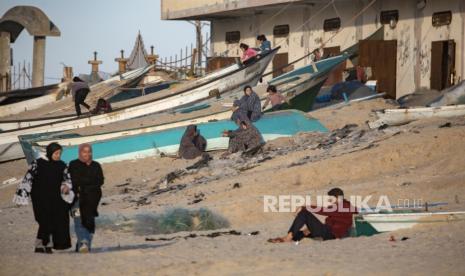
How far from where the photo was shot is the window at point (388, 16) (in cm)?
2558

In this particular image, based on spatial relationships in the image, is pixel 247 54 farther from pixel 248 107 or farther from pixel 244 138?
pixel 244 138

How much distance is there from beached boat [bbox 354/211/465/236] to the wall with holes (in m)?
13.1

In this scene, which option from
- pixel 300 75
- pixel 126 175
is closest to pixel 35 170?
pixel 126 175

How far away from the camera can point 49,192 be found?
10656 mm

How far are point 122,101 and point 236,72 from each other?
7007mm

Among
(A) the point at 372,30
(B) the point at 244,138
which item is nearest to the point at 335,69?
(A) the point at 372,30

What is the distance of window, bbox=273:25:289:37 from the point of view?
30.0 m

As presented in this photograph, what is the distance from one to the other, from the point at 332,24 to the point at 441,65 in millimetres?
4511

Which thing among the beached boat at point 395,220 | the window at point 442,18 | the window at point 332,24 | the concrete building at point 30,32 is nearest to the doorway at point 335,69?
the window at point 332,24

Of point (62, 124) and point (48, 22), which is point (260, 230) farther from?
point (48, 22)

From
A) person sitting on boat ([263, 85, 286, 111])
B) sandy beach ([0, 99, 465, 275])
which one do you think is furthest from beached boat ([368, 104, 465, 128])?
person sitting on boat ([263, 85, 286, 111])

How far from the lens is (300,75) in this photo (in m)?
25.0

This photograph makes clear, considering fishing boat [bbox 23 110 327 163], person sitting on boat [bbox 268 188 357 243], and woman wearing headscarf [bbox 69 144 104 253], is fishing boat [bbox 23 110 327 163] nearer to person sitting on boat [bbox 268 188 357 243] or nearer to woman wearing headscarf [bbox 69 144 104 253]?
person sitting on boat [bbox 268 188 357 243]

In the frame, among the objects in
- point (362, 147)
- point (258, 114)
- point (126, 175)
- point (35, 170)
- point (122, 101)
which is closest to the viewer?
point (35, 170)
